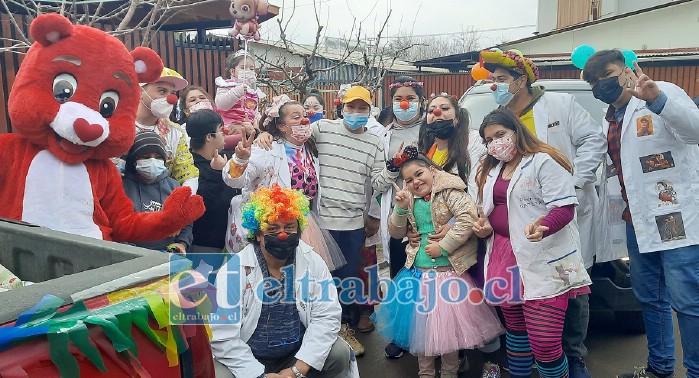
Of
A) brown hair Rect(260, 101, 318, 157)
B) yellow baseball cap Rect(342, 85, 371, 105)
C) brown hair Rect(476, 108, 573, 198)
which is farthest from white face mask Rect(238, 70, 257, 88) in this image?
brown hair Rect(476, 108, 573, 198)

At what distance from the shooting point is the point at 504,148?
357cm

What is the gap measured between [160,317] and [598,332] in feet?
13.5

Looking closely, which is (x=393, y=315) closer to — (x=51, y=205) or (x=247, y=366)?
(x=247, y=366)

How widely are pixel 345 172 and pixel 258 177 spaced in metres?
0.69

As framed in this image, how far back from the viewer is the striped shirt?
14.8ft

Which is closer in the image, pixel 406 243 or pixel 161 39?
pixel 406 243

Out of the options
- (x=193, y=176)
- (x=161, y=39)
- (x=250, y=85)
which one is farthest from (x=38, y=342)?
(x=161, y=39)

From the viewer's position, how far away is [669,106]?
3.25m

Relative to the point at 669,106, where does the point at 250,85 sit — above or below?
above

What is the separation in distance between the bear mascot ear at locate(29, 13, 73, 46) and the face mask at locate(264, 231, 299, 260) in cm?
142

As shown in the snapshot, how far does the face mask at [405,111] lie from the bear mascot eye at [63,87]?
2557 millimetres

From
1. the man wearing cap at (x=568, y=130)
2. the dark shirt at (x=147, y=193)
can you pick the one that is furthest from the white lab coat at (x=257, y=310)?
the man wearing cap at (x=568, y=130)

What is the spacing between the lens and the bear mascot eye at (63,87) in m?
2.81

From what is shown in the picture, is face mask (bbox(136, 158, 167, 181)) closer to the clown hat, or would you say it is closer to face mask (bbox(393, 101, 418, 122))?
face mask (bbox(393, 101, 418, 122))
